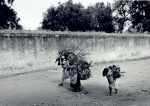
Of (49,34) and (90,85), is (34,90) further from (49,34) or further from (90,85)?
(49,34)

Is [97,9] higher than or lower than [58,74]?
higher

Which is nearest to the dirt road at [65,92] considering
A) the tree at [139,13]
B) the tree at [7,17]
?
the tree at [7,17]

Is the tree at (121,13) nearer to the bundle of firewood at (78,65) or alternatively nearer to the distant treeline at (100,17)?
the distant treeline at (100,17)

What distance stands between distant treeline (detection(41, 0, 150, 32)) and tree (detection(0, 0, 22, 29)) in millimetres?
10972

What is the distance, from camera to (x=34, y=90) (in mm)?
12773

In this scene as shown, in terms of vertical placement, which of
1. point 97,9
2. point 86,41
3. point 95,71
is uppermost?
point 97,9

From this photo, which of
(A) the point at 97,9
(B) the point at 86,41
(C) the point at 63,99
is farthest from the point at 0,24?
(C) the point at 63,99

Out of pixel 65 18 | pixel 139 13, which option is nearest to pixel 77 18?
pixel 65 18

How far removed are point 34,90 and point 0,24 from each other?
81.8ft

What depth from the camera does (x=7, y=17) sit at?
37.4 meters

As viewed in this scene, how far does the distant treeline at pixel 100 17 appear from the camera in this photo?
4816cm

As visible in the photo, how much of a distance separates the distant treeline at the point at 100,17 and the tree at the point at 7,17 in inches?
432

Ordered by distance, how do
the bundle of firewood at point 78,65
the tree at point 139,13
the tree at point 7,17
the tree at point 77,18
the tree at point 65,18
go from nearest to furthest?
the bundle of firewood at point 78,65 < the tree at point 7,17 < the tree at point 65,18 < the tree at point 77,18 < the tree at point 139,13

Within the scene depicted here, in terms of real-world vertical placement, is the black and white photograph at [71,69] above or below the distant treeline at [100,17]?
below
